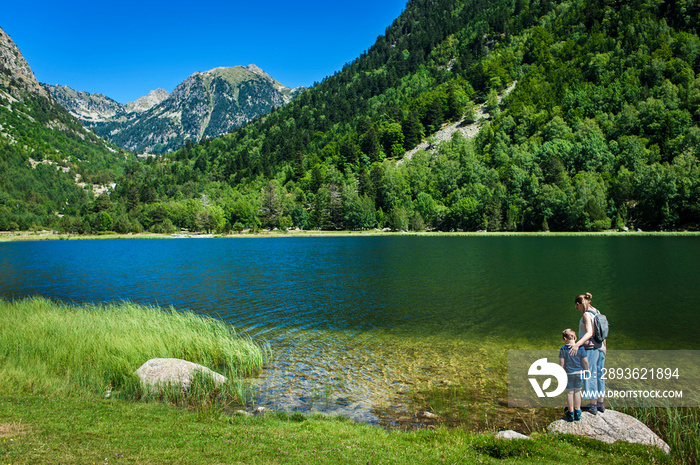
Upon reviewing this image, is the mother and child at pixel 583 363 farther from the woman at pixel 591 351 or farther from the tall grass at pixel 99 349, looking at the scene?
the tall grass at pixel 99 349

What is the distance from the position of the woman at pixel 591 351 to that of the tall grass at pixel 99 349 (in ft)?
38.2

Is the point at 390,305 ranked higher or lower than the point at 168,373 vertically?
lower

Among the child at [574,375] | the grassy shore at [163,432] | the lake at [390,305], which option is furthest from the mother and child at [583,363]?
the lake at [390,305]

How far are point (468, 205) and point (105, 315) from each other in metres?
126

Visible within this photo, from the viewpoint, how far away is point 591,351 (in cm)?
1052

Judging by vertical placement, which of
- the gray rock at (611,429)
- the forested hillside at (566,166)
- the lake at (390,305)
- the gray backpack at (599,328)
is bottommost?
the lake at (390,305)

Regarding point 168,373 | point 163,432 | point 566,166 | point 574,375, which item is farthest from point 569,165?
point 163,432

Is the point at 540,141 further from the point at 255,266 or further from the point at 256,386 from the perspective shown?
the point at 256,386

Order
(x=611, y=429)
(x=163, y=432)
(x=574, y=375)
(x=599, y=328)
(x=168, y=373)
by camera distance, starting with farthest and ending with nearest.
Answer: (x=168, y=373) → (x=599, y=328) → (x=574, y=375) → (x=611, y=429) → (x=163, y=432)

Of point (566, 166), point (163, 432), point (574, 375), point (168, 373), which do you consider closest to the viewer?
point (163, 432)

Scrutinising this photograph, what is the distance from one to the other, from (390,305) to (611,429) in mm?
20669

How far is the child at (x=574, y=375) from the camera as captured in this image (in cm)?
1005

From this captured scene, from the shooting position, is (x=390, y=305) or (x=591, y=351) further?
(x=390, y=305)

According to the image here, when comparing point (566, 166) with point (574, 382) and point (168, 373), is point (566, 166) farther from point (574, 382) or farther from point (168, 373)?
point (168, 373)
